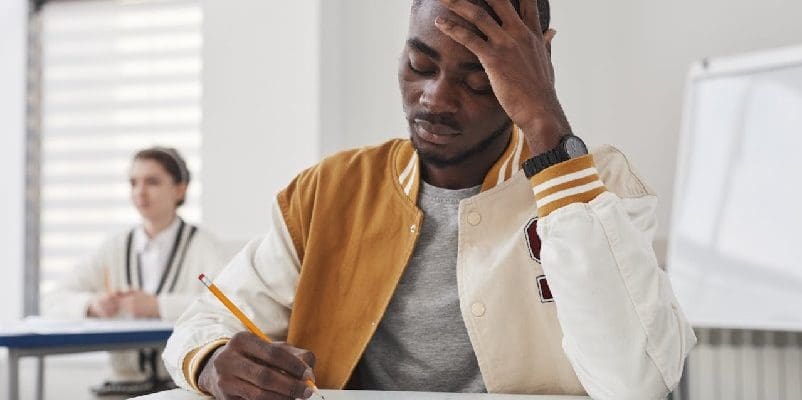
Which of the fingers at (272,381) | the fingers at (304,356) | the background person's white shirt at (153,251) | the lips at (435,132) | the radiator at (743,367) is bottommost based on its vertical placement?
the radiator at (743,367)

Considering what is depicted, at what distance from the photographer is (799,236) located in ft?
Result: 11.2

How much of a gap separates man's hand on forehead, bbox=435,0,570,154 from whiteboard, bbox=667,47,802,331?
251 cm

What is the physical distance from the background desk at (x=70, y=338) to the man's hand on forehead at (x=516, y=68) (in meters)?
1.94

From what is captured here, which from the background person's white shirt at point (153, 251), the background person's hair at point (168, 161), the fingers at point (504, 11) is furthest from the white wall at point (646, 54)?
the fingers at point (504, 11)

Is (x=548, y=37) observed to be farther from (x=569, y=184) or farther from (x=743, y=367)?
(x=743, y=367)

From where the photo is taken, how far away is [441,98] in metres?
1.27

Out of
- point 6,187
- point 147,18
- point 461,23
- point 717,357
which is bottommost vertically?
point 717,357

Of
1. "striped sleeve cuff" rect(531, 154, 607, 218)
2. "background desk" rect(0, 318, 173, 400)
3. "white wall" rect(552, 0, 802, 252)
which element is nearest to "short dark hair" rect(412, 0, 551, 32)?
"striped sleeve cuff" rect(531, 154, 607, 218)

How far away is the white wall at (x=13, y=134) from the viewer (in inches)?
223

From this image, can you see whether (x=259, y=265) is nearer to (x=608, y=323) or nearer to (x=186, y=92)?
(x=608, y=323)

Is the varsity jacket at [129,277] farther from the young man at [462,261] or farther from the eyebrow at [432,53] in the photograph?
the eyebrow at [432,53]

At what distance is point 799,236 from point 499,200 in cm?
237

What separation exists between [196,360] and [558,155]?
538mm

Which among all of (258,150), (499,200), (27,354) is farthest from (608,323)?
(258,150)
